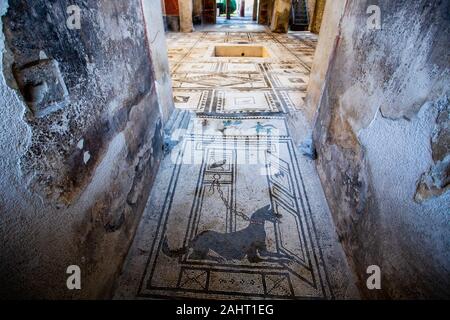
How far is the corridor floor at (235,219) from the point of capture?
1096 mm

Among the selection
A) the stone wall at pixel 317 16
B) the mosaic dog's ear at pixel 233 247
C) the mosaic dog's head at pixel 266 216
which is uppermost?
the stone wall at pixel 317 16

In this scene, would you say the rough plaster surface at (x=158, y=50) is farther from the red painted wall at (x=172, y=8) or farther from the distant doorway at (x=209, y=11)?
the distant doorway at (x=209, y=11)

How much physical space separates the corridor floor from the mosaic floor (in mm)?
55

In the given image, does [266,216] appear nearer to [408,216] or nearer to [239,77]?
[408,216]

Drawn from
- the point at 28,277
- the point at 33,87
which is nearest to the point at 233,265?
the point at 28,277

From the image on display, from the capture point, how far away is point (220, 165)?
186 centimetres

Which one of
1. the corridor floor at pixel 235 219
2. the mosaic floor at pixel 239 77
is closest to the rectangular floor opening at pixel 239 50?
the mosaic floor at pixel 239 77

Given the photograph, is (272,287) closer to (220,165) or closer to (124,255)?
(124,255)

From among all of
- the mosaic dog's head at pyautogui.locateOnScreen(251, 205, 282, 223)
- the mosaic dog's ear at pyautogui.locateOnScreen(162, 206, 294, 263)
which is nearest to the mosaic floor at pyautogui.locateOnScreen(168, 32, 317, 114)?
the mosaic dog's head at pyautogui.locateOnScreen(251, 205, 282, 223)

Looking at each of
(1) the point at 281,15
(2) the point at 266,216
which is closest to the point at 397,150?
(2) the point at 266,216

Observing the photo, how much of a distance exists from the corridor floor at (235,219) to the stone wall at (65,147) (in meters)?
0.20

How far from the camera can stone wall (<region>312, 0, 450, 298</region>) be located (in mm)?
674

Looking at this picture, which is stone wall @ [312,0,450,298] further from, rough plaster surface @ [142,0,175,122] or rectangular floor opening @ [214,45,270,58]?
rectangular floor opening @ [214,45,270,58]

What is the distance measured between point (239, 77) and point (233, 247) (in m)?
2.93
